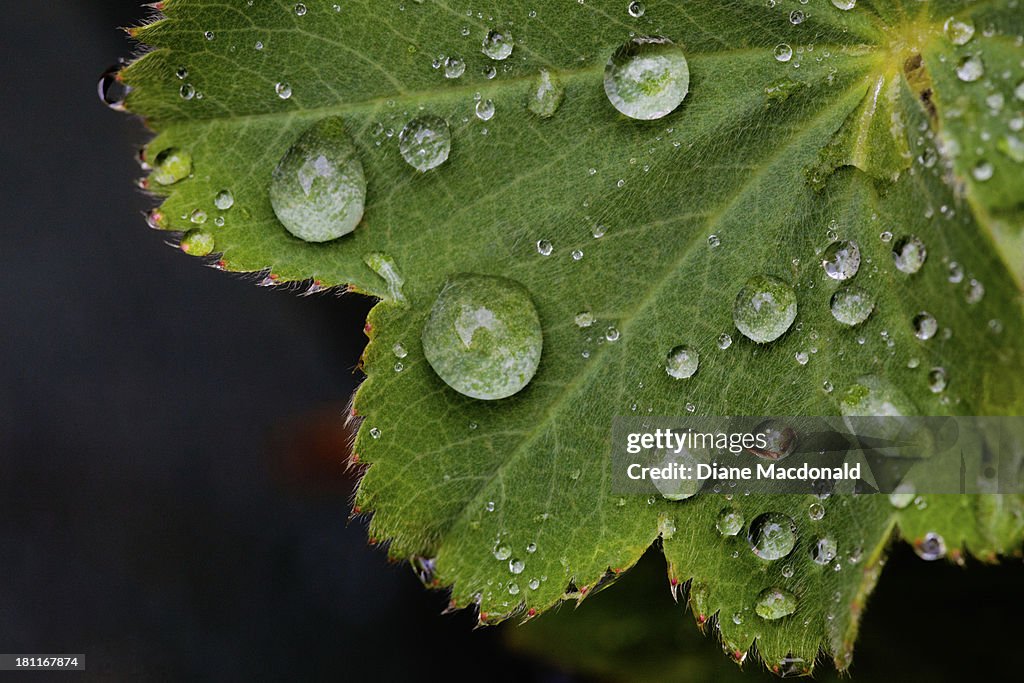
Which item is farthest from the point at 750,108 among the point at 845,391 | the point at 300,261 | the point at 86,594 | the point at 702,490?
the point at 86,594

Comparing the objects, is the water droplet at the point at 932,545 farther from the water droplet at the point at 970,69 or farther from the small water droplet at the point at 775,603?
the water droplet at the point at 970,69

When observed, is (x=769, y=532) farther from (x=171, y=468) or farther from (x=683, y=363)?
(x=171, y=468)

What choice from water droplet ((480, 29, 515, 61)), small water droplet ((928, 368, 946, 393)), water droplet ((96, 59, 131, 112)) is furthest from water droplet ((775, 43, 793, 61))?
water droplet ((96, 59, 131, 112))

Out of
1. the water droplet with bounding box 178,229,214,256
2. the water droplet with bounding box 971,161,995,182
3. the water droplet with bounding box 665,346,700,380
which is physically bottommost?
the water droplet with bounding box 665,346,700,380

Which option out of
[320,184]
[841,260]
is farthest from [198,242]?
[841,260]

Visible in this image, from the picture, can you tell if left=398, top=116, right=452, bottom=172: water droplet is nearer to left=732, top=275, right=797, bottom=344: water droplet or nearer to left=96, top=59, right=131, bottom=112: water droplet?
left=96, top=59, right=131, bottom=112: water droplet

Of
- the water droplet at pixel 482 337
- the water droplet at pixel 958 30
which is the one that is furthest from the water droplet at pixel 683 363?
the water droplet at pixel 958 30
